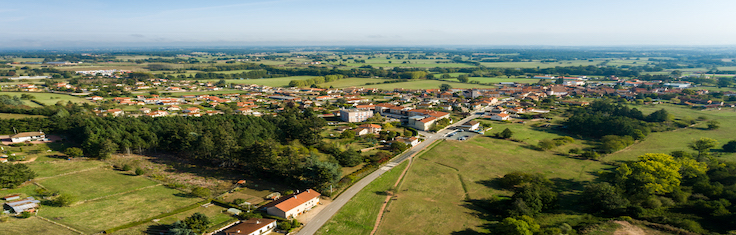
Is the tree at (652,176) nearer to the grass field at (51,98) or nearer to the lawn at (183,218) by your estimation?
the lawn at (183,218)

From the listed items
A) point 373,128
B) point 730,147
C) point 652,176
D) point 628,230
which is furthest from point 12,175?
point 730,147

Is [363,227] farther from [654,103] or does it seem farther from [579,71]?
[579,71]

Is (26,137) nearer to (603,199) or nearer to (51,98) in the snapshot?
(51,98)

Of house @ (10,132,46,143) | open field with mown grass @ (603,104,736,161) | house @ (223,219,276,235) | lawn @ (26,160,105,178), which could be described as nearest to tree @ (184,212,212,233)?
house @ (223,219,276,235)

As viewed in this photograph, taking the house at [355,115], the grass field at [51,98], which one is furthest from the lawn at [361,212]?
the grass field at [51,98]

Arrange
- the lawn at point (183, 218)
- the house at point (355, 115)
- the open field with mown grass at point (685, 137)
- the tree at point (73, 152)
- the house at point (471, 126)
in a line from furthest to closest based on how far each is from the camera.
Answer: the house at point (355, 115), the house at point (471, 126), the open field with mown grass at point (685, 137), the tree at point (73, 152), the lawn at point (183, 218)

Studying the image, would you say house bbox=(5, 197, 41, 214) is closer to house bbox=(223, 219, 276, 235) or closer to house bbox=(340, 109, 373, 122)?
house bbox=(223, 219, 276, 235)

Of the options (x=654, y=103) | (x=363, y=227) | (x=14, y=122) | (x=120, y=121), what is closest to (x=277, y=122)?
(x=120, y=121)

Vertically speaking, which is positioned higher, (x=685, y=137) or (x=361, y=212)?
(x=685, y=137)
